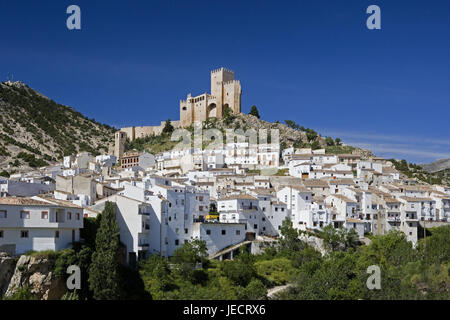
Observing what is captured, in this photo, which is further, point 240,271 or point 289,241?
point 289,241

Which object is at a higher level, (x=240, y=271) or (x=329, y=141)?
(x=329, y=141)

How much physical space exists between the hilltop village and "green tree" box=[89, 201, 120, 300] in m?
1.80

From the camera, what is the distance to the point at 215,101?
99312 mm

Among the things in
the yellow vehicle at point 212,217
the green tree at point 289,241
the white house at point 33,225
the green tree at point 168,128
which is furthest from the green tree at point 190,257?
the green tree at point 168,128

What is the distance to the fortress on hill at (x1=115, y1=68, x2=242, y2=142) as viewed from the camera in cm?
9862

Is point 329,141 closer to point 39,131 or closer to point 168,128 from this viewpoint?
point 168,128

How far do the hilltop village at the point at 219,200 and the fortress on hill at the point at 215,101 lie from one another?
18976mm

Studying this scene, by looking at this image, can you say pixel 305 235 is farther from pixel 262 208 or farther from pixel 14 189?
pixel 14 189

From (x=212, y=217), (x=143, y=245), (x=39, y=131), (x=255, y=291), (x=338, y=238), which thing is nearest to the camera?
(x=255, y=291)

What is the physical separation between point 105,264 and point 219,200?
16504 millimetres

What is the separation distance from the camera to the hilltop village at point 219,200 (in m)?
33.7

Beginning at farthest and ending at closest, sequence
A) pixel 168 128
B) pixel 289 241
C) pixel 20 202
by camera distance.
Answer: pixel 168 128 → pixel 289 241 → pixel 20 202

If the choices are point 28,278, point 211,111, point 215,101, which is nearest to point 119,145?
point 211,111

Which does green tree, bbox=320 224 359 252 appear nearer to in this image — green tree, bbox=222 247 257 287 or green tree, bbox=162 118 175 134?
green tree, bbox=222 247 257 287
